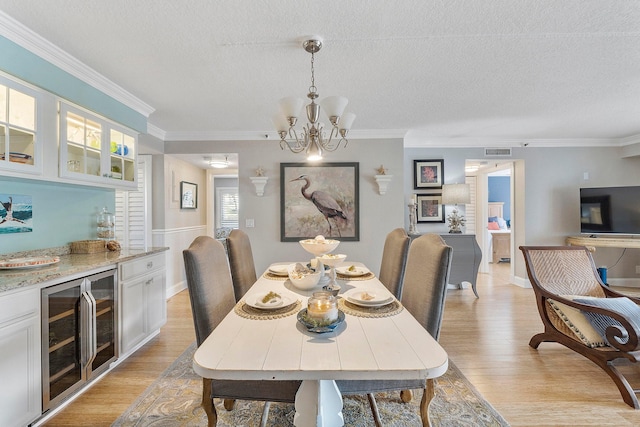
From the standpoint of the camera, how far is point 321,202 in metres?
3.94

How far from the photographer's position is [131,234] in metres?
4.06

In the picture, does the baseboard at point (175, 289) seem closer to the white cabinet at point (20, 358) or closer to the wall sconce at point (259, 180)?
the wall sconce at point (259, 180)

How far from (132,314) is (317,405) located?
2.11 meters

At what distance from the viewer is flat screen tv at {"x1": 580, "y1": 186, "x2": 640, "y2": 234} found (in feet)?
13.5

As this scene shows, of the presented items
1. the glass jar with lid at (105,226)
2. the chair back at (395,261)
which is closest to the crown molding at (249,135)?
the glass jar with lid at (105,226)

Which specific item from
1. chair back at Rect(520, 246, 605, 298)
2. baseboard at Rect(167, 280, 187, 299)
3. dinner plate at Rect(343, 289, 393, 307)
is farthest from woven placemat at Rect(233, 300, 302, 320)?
baseboard at Rect(167, 280, 187, 299)

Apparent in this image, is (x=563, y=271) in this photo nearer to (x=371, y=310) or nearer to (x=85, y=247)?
(x=371, y=310)

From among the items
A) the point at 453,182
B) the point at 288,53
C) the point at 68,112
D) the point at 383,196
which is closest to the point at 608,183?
the point at 453,182

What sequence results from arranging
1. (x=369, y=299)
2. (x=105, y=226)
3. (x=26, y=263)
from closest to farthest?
1. (x=369, y=299)
2. (x=26, y=263)
3. (x=105, y=226)

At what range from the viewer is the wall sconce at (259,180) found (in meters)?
3.89

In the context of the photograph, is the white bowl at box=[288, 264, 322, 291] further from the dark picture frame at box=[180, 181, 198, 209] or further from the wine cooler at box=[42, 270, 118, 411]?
the dark picture frame at box=[180, 181, 198, 209]

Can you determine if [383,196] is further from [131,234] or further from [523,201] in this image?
[131,234]

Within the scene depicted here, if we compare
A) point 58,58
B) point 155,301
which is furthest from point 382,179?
point 58,58

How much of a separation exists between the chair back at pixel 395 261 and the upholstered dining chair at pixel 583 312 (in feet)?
4.42
